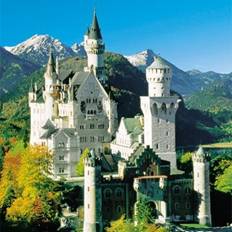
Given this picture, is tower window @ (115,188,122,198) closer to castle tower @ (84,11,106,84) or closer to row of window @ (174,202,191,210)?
row of window @ (174,202,191,210)

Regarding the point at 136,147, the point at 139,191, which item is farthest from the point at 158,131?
the point at 139,191

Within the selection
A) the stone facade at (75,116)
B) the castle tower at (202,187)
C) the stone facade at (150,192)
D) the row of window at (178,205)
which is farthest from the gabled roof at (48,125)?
the castle tower at (202,187)

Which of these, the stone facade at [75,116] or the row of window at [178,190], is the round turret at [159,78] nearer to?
the row of window at [178,190]

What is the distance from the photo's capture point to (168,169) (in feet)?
236

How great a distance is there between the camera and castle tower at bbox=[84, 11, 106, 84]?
309 ft

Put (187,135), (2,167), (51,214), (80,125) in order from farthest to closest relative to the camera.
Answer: (187,135) < (80,125) < (2,167) < (51,214)

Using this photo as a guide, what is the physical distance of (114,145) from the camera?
8656 cm

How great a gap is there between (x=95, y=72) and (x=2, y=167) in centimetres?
1946

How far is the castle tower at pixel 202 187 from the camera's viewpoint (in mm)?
71438

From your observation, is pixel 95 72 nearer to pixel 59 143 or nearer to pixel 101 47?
pixel 101 47

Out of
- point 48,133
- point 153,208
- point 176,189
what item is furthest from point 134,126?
point 153,208

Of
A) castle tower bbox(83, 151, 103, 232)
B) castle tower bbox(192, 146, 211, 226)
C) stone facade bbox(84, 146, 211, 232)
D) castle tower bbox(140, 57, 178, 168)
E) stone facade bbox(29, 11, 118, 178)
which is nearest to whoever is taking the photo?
castle tower bbox(83, 151, 103, 232)

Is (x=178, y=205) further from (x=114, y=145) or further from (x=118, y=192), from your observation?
(x=114, y=145)

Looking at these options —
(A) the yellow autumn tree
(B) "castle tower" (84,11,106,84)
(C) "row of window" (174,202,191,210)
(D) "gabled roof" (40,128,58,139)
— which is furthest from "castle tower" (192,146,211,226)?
(B) "castle tower" (84,11,106,84)
